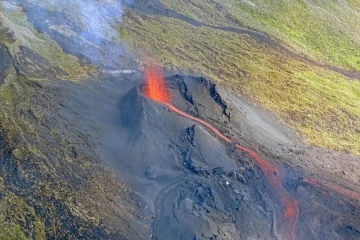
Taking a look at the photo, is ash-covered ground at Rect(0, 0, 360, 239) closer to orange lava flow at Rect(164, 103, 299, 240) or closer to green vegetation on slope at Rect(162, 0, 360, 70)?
orange lava flow at Rect(164, 103, 299, 240)

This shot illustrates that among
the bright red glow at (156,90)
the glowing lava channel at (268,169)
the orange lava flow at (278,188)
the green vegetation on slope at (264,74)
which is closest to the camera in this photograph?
the orange lava flow at (278,188)

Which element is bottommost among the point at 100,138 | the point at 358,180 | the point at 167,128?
the point at 100,138

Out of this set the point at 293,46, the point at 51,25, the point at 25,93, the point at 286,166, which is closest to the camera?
the point at 286,166

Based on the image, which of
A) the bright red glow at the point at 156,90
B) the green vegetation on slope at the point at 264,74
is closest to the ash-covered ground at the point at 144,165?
the bright red glow at the point at 156,90

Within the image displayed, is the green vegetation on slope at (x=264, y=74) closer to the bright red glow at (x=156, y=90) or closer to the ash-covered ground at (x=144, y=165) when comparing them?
the ash-covered ground at (x=144, y=165)

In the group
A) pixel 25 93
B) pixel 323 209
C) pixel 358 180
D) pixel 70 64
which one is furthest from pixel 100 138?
pixel 358 180

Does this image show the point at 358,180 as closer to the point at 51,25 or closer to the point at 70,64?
the point at 70,64

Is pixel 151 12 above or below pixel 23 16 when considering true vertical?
above
